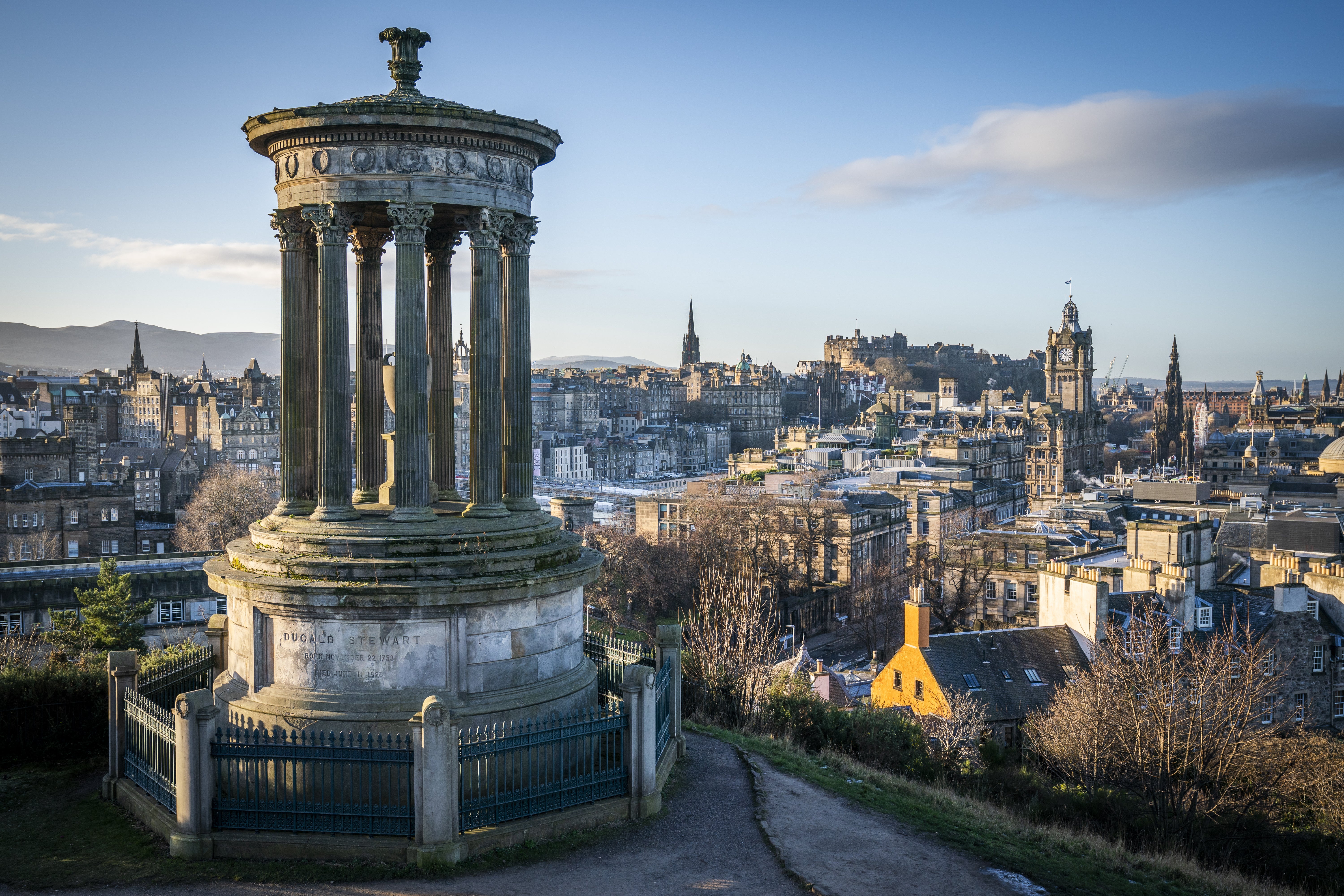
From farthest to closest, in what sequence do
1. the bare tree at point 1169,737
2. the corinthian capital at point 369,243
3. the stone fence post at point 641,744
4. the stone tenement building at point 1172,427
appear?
1. the stone tenement building at point 1172,427
2. the bare tree at point 1169,737
3. the corinthian capital at point 369,243
4. the stone fence post at point 641,744

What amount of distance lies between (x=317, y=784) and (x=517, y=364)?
6.86m

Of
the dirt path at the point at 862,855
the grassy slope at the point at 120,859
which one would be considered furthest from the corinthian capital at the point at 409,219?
the dirt path at the point at 862,855

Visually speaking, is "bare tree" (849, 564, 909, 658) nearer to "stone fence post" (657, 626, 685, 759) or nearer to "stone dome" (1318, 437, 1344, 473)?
"stone fence post" (657, 626, 685, 759)

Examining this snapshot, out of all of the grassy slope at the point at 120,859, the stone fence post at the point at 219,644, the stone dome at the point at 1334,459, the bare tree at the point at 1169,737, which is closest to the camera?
the grassy slope at the point at 120,859

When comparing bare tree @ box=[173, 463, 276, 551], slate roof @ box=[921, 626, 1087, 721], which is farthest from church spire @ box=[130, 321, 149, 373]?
slate roof @ box=[921, 626, 1087, 721]

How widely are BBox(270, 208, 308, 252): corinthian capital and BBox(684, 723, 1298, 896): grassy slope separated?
36.6 ft

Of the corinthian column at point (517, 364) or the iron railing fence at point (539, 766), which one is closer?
the iron railing fence at point (539, 766)

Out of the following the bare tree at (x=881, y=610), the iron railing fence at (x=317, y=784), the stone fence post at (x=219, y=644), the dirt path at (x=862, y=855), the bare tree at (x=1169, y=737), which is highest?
the stone fence post at (x=219, y=644)

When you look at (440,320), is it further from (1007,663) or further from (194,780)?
(1007,663)

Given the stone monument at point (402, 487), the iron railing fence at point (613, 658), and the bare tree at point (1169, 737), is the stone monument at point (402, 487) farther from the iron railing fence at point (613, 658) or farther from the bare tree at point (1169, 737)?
the bare tree at point (1169, 737)

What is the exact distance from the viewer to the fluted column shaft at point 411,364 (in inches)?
633

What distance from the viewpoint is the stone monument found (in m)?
15.2

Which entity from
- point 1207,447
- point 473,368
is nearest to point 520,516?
point 473,368

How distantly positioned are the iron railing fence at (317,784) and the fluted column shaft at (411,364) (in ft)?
11.6
